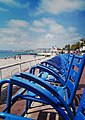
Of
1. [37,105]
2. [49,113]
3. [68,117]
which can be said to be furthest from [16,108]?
[68,117]

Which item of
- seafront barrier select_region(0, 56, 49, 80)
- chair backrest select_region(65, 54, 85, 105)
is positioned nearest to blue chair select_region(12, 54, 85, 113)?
chair backrest select_region(65, 54, 85, 105)

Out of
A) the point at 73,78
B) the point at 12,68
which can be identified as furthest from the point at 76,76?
the point at 12,68

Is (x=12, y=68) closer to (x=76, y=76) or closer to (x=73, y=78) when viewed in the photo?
(x=73, y=78)

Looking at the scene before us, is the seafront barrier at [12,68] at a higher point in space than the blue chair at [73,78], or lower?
lower

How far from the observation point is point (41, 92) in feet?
7.30

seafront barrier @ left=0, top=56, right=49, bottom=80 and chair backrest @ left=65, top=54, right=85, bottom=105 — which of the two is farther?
seafront barrier @ left=0, top=56, right=49, bottom=80

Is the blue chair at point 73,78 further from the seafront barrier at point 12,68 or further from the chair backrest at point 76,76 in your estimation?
the seafront barrier at point 12,68

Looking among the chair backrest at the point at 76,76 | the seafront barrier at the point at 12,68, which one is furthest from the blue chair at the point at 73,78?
the seafront barrier at the point at 12,68

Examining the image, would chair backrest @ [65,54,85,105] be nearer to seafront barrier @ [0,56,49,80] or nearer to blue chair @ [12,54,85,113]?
blue chair @ [12,54,85,113]

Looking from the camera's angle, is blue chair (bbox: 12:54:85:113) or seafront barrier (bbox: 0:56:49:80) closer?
blue chair (bbox: 12:54:85:113)

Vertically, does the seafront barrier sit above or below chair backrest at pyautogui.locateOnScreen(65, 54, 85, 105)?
below

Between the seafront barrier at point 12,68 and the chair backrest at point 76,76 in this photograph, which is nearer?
the chair backrest at point 76,76

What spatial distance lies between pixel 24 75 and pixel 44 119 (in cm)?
155

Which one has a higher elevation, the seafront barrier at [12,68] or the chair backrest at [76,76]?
the chair backrest at [76,76]
